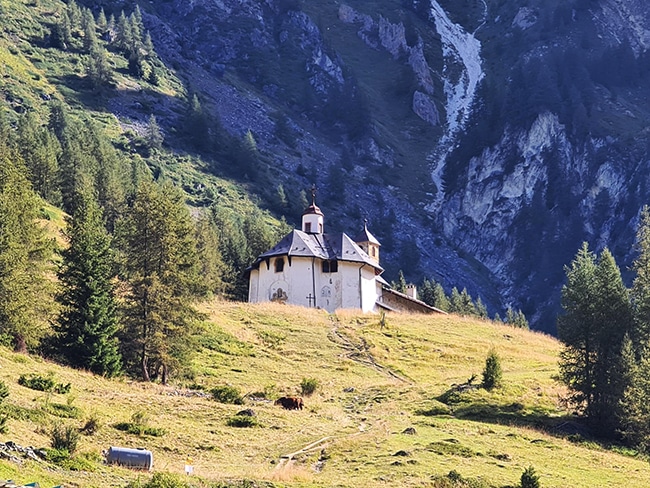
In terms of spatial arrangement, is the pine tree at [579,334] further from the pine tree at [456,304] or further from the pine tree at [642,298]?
the pine tree at [456,304]

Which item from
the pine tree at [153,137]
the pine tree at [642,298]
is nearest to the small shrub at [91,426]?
the pine tree at [642,298]

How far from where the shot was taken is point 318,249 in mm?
80062

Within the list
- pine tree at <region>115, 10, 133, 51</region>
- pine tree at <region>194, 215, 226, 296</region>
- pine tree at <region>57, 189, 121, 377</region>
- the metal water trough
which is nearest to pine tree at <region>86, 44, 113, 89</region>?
pine tree at <region>115, 10, 133, 51</region>

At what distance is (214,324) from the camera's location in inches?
2240

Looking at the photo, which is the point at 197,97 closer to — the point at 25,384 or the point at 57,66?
the point at 57,66

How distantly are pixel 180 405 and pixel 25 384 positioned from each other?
19.9 feet

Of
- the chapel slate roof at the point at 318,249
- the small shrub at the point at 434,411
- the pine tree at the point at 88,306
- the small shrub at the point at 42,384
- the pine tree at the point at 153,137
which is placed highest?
the pine tree at the point at 153,137

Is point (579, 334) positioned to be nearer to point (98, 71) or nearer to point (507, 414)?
point (507, 414)

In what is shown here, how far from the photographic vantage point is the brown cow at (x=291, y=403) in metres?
37.3

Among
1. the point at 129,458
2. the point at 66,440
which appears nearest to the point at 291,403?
the point at 129,458

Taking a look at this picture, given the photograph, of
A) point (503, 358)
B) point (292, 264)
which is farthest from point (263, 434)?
point (292, 264)

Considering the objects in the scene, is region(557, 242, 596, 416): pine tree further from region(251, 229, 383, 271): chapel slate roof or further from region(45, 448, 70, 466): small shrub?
region(251, 229, 383, 271): chapel slate roof

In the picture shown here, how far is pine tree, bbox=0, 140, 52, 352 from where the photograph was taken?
37.5 meters

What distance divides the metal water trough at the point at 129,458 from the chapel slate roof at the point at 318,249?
54992mm
